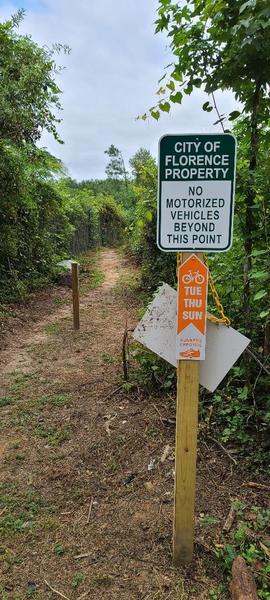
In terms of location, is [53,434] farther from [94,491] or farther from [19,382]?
[19,382]

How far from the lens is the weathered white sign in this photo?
6.69 feet

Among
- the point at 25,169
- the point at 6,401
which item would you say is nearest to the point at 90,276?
the point at 25,169

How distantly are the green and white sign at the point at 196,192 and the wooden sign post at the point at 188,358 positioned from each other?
11 centimetres

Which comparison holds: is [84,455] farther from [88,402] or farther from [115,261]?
[115,261]

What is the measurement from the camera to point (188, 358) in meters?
1.90

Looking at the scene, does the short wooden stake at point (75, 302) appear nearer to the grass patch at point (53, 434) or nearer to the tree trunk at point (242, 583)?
the grass patch at point (53, 434)

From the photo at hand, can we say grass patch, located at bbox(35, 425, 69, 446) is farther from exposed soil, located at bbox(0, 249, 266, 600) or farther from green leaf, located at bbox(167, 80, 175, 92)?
green leaf, located at bbox(167, 80, 175, 92)

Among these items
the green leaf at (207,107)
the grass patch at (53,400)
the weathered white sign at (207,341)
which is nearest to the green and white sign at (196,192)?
the weathered white sign at (207,341)

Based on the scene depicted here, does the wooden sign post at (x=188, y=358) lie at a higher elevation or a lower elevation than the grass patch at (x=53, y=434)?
higher

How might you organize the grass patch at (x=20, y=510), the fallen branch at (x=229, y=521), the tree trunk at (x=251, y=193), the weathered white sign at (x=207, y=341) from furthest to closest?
the tree trunk at (x=251, y=193), the grass patch at (x=20, y=510), the fallen branch at (x=229, y=521), the weathered white sign at (x=207, y=341)

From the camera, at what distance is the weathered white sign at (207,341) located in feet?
6.69

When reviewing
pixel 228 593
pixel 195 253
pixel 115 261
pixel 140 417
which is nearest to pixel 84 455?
pixel 140 417

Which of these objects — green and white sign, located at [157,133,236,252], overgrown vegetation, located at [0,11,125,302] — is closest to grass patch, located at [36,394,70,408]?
green and white sign, located at [157,133,236,252]

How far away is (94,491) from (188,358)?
1.46m
